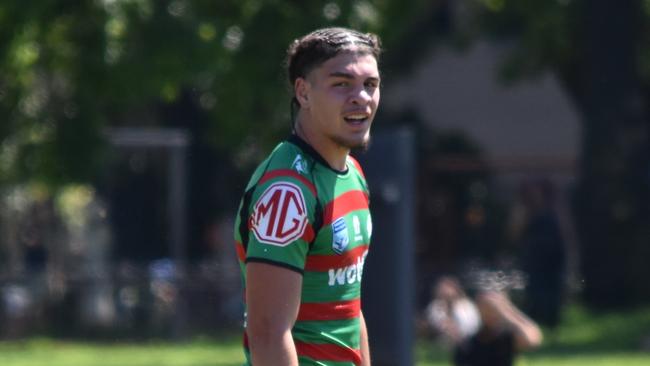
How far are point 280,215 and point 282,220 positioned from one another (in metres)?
0.02

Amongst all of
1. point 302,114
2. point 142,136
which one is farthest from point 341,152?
point 142,136

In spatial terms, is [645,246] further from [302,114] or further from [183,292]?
[302,114]

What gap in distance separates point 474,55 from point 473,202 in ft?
42.9

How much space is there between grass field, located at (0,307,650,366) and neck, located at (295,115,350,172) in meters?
11.1

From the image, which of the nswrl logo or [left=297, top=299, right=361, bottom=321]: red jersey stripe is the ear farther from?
[left=297, top=299, right=361, bottom=321]: red jersey stripe

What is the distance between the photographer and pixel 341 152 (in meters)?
4.32

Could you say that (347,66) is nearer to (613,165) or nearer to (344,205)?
(344,205)

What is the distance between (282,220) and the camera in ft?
13.4

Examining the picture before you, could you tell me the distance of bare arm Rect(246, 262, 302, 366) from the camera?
4.06 metres

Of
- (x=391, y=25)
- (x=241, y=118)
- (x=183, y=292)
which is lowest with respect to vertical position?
(x=183, y=292)

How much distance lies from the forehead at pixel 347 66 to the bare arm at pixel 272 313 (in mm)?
557

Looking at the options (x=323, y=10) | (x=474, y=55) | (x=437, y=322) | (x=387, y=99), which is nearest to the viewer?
(x=323, y=10)

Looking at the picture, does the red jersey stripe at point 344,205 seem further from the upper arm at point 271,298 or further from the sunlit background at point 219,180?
the sunlit background at point 219,180

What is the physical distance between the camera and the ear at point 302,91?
14.1 feet
